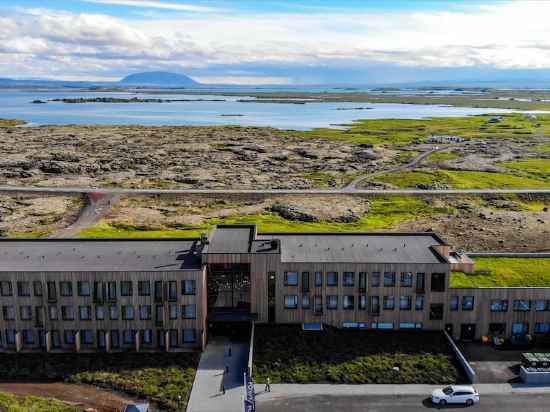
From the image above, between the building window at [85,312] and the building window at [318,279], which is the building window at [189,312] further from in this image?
the building window at [318,279]

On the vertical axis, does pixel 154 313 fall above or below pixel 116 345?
above

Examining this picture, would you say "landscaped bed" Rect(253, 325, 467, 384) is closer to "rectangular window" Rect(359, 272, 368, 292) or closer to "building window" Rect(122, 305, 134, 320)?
"rectangular window" Rect(359, 272, 368, 292)

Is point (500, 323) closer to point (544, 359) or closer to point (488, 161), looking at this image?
point (544, 359)

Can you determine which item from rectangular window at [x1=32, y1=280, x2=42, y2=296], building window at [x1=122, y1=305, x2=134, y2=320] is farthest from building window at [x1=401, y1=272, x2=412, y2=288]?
rectangular window at [x1=32, y1=280, x2=42, y2=296]

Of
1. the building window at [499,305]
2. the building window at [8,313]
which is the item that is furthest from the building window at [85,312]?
the building window at [499,305]

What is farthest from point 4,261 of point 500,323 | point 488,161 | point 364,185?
point 488,161
